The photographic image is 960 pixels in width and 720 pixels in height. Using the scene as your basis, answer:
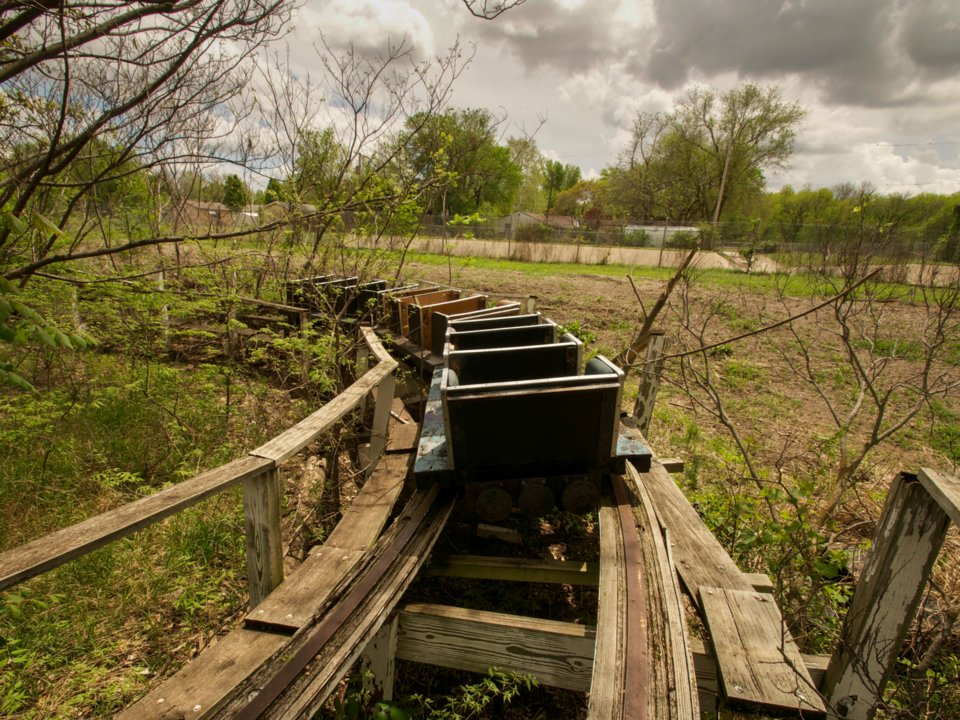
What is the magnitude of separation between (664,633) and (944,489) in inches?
40.0

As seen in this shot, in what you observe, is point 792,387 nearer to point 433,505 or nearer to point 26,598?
point 433,505

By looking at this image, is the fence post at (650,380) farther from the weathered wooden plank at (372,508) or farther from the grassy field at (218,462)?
the weathered wooden plank at (372,508)

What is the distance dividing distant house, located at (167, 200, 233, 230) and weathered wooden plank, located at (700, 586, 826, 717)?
6775mm

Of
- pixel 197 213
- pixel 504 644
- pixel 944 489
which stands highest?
pixel 197 213

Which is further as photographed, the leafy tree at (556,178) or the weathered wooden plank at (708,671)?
the leafy tree at (556,178)

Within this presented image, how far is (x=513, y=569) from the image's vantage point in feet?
9.09

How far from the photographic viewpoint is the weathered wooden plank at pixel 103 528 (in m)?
1.16

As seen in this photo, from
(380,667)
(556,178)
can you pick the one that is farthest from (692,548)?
(556,178)

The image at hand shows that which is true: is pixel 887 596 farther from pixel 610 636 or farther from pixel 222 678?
pixel 222 678

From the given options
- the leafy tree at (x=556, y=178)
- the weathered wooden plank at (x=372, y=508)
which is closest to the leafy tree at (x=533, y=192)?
the leafy tree at (x=556, y=178)

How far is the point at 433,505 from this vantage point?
2830mm

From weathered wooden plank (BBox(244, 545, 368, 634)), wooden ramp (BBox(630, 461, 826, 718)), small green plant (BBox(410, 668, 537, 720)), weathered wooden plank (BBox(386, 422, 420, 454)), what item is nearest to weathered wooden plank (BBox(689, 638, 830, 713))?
wooden ramp (BBox(630, 461, 826, 718))

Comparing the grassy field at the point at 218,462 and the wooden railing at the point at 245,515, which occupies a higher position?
the wooden railing at the point at 245,515

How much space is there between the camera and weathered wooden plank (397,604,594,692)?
205 centimetres
